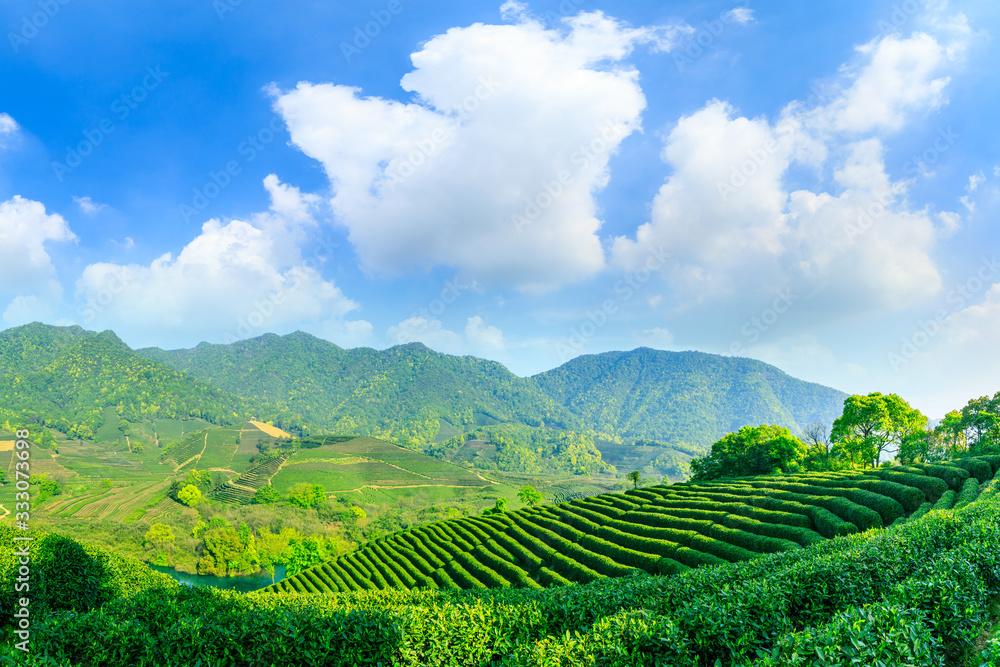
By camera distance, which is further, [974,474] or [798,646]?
[974,474]

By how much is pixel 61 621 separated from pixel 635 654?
9.91m

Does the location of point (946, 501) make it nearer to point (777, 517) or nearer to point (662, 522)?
point (777, 517)

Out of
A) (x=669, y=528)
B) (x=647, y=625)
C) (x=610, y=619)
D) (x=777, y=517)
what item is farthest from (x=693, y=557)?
(x=647, y=625)

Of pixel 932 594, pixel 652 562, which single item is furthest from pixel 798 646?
pixel 652 562

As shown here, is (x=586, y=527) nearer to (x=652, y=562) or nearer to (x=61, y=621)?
(x=652, y=562)

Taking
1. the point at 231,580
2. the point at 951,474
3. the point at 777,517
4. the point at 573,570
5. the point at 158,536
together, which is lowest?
the point at 231,580

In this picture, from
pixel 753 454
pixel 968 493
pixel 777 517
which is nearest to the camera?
pixel 968 493

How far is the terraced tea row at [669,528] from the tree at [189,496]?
8043cm

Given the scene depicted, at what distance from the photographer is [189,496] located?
337ft

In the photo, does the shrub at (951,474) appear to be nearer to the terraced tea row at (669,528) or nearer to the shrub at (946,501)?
the terraced tea row at (669,528)

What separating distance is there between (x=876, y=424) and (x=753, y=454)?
11.6 metres

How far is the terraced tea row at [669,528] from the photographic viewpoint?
22.6 metres

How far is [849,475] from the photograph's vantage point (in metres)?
31.4

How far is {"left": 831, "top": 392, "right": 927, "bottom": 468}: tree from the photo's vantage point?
44.3 metres
